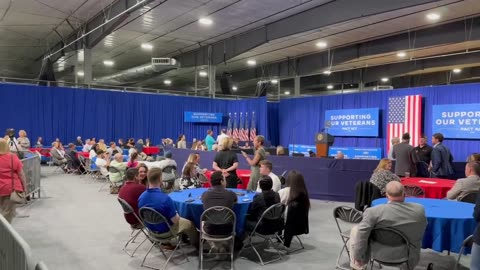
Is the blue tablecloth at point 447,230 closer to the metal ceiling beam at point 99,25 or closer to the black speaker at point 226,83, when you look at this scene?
the metal ceiling beam at point 99,25

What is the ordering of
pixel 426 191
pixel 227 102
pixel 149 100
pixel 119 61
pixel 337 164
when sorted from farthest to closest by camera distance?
pixel 119 61, pixel 227 102, pixel 149 100, pixel 337 164, pixel 426 191

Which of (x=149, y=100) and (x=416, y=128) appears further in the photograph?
(x=149, y=100)

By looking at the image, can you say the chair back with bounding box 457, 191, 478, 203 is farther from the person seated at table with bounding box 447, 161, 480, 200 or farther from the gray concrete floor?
the gray concrete floor

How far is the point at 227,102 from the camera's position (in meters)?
20.7

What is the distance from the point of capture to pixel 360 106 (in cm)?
1511

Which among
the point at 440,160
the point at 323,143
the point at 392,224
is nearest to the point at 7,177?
the point at 392,224

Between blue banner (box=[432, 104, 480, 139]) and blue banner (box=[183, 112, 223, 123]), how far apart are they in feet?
36.0

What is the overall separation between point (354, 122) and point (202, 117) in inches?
321

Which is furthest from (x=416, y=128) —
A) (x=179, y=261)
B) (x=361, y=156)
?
(x=179, y=261)

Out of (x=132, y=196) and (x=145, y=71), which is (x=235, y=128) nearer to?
(x=145, y=71)

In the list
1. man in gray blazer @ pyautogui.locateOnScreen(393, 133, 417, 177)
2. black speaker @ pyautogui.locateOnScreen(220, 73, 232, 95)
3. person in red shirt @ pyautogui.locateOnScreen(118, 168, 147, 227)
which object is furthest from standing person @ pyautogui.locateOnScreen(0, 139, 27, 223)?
black speaker @ pyautogui.locateOnScreen(220, 73, 232, 95)

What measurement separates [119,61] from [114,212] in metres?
16.9

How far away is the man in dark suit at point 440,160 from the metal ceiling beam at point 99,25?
826 centimetres

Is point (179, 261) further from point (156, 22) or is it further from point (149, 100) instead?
point (149, 100)
